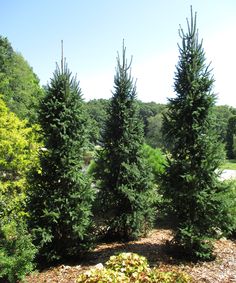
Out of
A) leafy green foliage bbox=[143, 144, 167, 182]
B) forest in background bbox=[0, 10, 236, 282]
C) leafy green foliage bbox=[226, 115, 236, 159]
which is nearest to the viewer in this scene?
forest in background bbox=[0, 10, 236, 282]

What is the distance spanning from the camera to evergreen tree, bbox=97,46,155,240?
Answer: 919 cm

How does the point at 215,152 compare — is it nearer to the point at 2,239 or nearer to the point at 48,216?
the point at 48,216

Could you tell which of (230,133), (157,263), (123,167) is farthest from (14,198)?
(230,133)

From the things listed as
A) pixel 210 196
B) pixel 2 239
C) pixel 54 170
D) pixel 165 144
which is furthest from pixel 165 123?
pixel 2 239

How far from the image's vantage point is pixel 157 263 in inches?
291

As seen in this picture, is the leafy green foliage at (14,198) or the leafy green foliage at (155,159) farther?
the leafy green foliage at (155,159)

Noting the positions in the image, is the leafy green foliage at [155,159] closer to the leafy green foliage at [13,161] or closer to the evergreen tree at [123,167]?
the evergreen tree at [123,167]

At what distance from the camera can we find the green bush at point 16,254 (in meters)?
6.53

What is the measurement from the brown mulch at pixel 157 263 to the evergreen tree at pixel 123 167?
705 mm

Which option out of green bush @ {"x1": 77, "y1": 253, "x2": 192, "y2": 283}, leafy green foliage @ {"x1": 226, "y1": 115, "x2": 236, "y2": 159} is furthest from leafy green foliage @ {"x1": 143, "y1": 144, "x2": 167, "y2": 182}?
leafy green foliage @ {"x1": 226, "y1": 115, "x2": 236, "y2": 159}

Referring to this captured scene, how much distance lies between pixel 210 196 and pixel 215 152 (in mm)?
1108

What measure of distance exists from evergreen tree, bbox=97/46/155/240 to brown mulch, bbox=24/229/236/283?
705 mm

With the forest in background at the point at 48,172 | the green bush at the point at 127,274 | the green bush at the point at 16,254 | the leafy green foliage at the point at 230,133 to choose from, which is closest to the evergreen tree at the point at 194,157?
the forest in background at the point at 48,172

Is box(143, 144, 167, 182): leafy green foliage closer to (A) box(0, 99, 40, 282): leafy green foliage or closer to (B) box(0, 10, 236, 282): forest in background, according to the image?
(B) box(0, 10, 236, 282): forest in background
